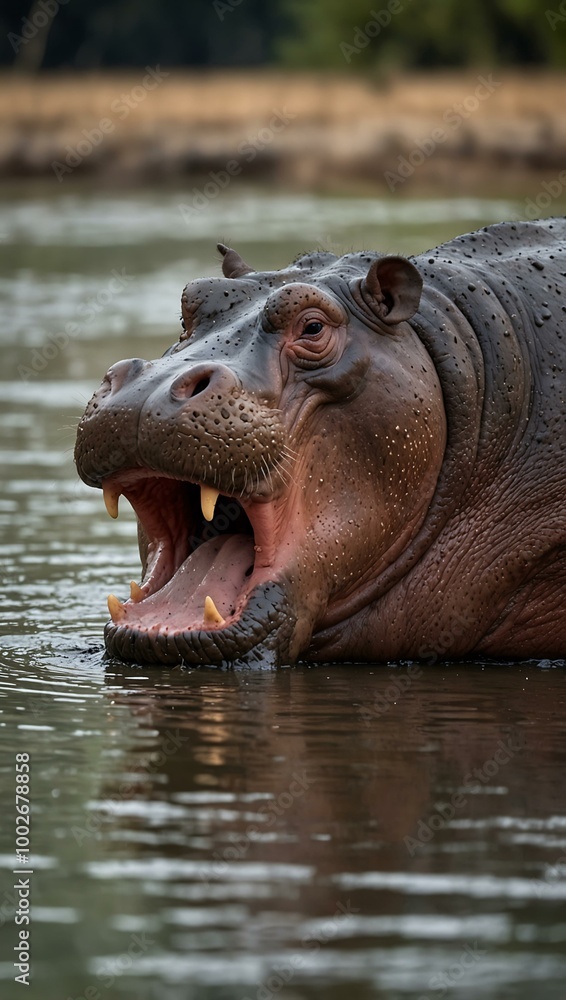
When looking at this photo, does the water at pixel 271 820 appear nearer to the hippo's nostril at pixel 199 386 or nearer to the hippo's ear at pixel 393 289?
the hippo's nostril at pixel 199 386

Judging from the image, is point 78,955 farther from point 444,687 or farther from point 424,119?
point 424,119

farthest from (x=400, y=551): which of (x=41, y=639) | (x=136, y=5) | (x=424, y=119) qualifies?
(x=136, y=5)

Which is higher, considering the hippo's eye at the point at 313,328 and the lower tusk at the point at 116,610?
the hippo's eye at the point at 313,328

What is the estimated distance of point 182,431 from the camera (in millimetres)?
5723

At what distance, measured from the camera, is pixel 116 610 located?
19.9 feet

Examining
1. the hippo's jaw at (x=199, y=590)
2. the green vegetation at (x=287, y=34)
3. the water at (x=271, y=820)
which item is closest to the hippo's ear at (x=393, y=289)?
the hippo's jaw at (x=199, y=590)

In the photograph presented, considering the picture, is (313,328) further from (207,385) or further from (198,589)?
(198,589)

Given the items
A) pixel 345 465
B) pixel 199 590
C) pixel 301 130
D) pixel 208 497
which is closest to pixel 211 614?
pixel 199 590

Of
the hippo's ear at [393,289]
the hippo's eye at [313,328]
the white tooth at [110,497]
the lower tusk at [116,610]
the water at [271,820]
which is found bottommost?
the water at [271,820]

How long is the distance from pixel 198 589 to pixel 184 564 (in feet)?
0.46

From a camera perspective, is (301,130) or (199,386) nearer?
(199,386)

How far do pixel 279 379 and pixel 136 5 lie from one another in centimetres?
7405

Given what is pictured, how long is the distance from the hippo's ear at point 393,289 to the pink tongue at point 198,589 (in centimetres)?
88

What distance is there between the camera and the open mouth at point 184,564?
5961 mm
